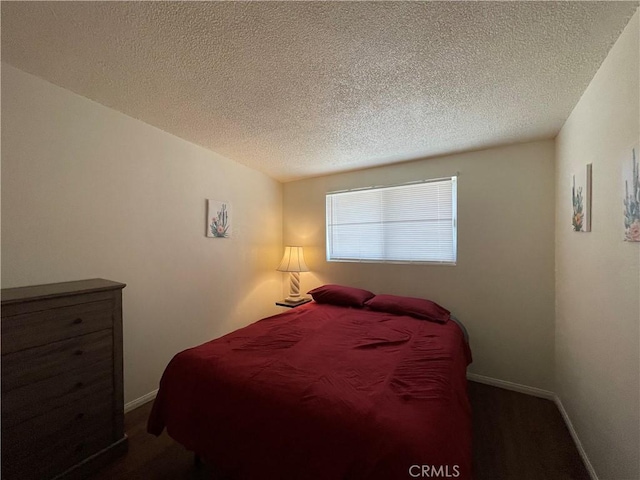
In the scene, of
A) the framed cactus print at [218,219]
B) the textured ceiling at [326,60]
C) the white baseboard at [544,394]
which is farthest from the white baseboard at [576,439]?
the framed cactus print at [218,219]

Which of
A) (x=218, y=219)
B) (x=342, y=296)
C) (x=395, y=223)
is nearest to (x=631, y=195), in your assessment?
(x=395, y=223)

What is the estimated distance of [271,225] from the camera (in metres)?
3.58

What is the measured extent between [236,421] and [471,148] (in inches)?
115

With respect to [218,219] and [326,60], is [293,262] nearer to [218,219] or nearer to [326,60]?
[218,219]

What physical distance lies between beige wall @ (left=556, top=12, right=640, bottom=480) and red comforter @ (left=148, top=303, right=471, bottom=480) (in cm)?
64

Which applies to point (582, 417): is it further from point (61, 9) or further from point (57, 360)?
point (61, 9)

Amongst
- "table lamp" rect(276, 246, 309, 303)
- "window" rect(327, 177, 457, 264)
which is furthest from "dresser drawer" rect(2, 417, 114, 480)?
"window" rect(327, 177, 457, 264)

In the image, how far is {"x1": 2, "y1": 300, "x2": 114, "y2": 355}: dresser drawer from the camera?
120 centimetres

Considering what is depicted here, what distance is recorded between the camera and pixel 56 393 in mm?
1327

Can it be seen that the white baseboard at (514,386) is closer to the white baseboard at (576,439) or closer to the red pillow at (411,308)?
the white baseboard at (576,439)

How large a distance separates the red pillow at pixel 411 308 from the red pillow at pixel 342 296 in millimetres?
110

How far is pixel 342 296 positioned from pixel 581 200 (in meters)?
2.03

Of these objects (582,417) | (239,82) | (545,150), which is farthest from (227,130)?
(582,417)

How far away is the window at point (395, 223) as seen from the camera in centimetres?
271
